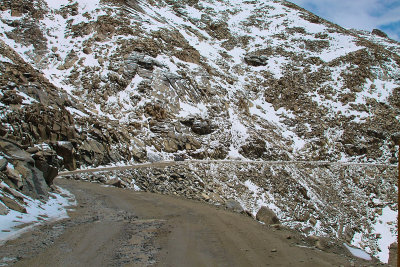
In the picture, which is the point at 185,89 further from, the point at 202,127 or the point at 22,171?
the point at 22,171

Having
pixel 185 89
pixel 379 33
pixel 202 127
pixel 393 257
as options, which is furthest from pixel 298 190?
pixel 379 33

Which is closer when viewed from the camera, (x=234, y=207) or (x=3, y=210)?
(x=3, y=210)

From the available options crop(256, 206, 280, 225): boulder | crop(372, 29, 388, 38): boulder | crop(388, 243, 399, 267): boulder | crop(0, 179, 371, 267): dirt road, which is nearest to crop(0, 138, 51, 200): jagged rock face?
crop(0, 179, 371, 267): dirt road

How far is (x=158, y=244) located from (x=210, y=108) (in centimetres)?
2978

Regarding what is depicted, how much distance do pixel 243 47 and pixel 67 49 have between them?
1472 inches

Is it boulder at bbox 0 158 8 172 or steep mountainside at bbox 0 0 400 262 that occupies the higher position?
steep mountainside at bbox 0 0 400 262

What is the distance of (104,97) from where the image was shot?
30.5 meters

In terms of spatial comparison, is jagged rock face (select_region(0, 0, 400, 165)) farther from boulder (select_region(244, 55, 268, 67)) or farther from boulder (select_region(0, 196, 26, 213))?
boulder (select_region(0, 196, 26, 213))

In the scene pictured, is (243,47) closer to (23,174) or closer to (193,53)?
(193,53)

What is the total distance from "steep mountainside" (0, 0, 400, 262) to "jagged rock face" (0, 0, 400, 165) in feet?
0.57

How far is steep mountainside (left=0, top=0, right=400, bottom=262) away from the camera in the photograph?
20.4m

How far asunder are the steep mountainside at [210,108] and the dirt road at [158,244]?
3.12 metres

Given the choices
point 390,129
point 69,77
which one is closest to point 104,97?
point 69,77

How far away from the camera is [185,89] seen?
1400 inches
